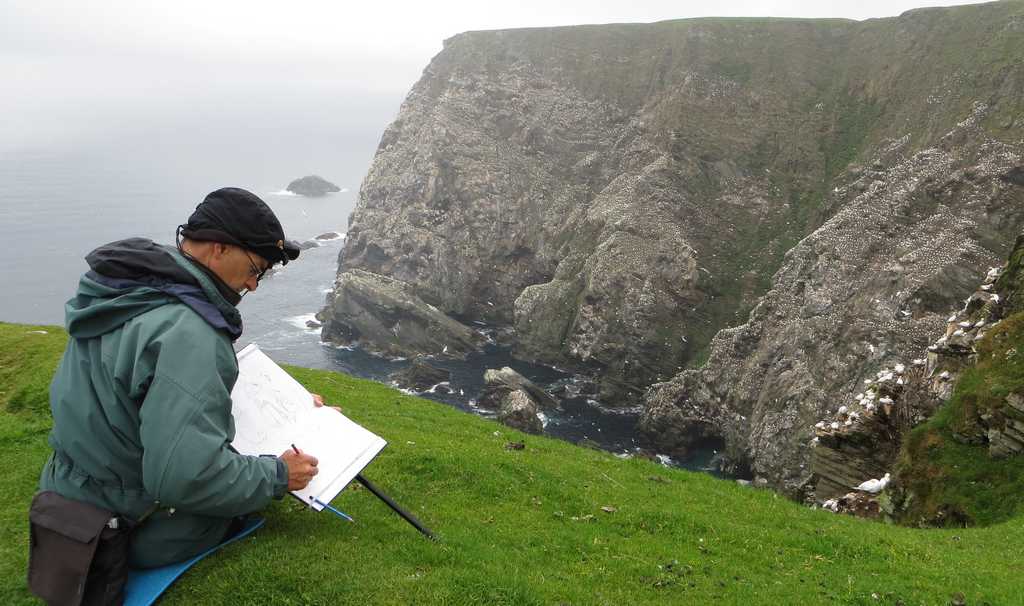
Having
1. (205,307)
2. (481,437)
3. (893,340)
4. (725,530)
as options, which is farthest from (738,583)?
(893,340)

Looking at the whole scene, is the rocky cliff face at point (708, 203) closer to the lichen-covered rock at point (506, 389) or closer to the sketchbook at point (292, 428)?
the lichen-covered rock at point (506, 389)

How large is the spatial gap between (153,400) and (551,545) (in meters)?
6.83

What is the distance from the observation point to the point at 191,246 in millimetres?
5957

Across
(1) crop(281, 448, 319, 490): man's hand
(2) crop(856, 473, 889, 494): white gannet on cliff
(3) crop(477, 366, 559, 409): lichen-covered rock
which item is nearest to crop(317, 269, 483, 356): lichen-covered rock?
(3) crop(477, 366, 559, 409): lichen-covered rock

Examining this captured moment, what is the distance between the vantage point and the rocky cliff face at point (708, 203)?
6862 cm

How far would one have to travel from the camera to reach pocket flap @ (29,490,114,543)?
5.51 m

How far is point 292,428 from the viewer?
7.12 meters

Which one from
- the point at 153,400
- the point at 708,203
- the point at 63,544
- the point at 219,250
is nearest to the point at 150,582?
the point at 63,544

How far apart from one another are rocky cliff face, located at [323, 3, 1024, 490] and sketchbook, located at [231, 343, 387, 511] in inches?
2383

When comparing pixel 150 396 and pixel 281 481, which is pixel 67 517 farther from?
pixel 281 481

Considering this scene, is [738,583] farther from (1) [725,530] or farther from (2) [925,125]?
(2) [925,125]

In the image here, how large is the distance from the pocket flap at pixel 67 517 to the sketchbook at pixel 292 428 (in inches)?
57.2

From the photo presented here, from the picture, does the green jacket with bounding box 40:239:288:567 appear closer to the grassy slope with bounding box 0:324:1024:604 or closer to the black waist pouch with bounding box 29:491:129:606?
the black waist pouch with bounding box 29:491:129:606

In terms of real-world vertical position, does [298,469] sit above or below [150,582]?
above
